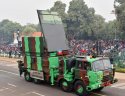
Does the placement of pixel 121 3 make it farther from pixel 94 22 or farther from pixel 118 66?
pixel 94 22

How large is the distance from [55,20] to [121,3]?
27034 millimetres

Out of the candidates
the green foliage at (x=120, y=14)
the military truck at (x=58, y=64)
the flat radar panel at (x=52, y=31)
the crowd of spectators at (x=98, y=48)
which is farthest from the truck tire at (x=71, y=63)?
the green foliage at (x=120, y=14)

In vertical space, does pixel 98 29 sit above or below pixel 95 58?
above

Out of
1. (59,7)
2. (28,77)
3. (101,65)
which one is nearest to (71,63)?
(101,65)

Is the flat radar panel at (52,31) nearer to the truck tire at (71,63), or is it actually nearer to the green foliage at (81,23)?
the truck tire at (71,63)

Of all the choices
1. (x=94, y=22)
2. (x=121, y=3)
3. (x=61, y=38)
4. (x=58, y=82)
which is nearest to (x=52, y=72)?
(x=58, y=82)

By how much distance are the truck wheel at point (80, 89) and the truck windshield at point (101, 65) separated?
126 centimetres

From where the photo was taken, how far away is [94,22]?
236ft

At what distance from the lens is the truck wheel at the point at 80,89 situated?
17625 mm

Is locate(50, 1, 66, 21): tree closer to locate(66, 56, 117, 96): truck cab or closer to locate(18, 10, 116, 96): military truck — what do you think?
locate(18, 10, 116, 96): military truck

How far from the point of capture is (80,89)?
58.9 feet

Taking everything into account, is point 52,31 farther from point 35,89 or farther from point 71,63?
point 35,89

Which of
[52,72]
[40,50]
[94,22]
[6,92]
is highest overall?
[94,22]

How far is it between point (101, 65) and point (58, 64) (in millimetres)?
3399
